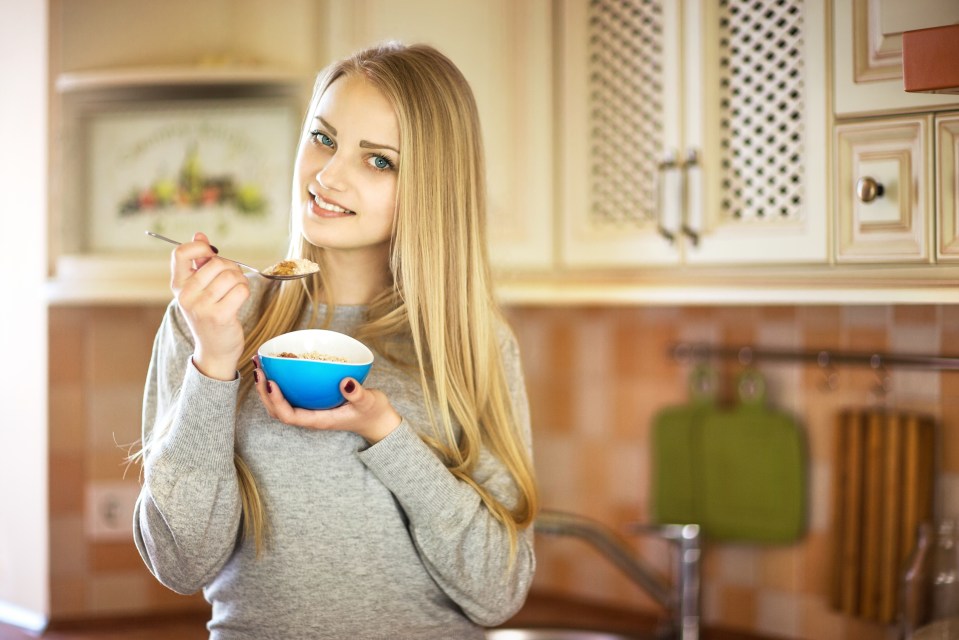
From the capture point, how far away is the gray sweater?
102 cm

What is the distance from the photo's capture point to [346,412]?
3.23 ft

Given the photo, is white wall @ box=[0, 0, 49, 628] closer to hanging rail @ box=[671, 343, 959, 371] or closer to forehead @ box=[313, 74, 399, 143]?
forehead @ box=[313, 74, 399, 143]

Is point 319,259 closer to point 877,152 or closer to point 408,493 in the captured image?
point 408,493

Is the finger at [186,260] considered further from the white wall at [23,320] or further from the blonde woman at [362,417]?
the white wall at [23,320]

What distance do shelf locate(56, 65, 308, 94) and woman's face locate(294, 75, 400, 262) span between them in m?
0.61

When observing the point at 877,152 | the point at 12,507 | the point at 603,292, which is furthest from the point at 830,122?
the point at 12,507

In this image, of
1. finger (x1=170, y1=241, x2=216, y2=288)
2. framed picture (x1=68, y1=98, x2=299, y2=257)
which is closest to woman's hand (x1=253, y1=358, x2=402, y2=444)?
finger (x1=170, y1=241, x2=216, y2=288)

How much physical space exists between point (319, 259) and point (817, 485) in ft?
3.19

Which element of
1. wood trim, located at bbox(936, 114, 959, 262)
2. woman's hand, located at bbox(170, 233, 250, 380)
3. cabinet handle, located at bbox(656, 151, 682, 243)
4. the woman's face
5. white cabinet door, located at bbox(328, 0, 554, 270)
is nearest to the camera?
woman's hand, located at bbox(170, 233, 250, 380)

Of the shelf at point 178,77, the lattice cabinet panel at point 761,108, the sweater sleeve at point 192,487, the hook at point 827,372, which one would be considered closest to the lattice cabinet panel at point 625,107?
the lattice cabinet panel at point 761,108

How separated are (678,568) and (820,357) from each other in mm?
425

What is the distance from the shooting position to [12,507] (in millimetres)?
1859

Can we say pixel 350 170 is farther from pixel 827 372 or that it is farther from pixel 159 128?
pixel 827 372

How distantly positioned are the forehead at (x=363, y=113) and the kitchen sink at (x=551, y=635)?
966 millimetres
